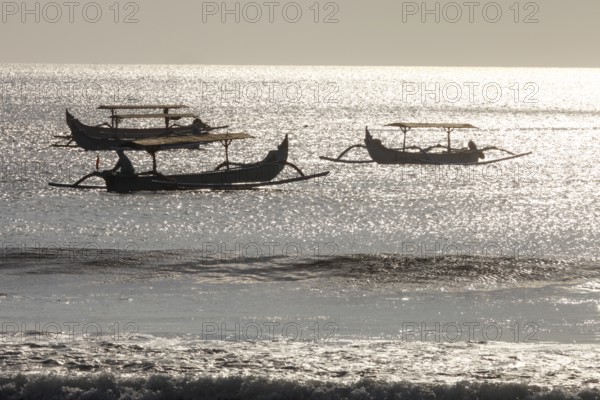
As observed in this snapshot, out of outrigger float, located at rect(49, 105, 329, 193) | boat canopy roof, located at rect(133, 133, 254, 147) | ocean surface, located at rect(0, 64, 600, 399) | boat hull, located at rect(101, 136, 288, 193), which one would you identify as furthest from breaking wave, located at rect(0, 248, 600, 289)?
boat hull, located at rect(101, 136, 288, 193)

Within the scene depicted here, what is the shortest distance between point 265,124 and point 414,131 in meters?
21.2

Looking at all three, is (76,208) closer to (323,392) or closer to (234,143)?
(323,392)

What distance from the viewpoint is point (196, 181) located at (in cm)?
5406

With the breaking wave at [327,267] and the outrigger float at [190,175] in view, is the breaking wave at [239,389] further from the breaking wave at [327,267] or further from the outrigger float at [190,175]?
the outrigger float at [190,175]

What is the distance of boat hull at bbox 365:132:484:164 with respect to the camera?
7294cm

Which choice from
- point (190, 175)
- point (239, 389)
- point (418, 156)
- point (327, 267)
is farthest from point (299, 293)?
point (418, 156)

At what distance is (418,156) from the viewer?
73.6 metres

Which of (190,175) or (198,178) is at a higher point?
(190,175)

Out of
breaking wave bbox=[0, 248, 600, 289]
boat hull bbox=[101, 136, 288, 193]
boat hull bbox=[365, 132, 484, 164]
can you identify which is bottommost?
breaking wave bbox=[0, 248, 600, 289]

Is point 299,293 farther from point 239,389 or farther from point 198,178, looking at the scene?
point 198,178

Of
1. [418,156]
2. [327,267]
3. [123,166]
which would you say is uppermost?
[418,156]

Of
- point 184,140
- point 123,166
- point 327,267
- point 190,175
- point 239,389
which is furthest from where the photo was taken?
point 190,175

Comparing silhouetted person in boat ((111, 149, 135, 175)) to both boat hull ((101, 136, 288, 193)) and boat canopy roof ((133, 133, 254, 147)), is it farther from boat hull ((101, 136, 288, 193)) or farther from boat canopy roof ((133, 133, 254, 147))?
boat canopy roof ((133, 133, 254, 147))

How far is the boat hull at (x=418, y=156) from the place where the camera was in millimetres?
72938
